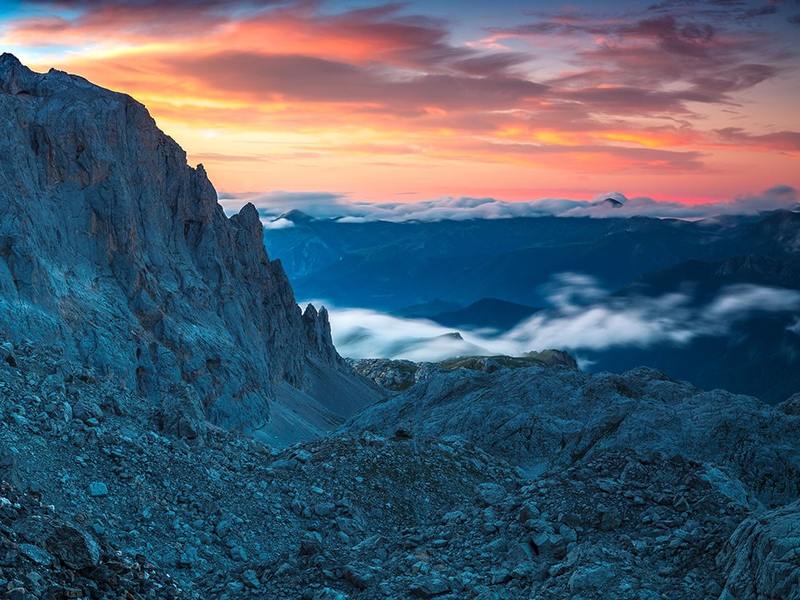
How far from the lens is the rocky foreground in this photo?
2103cm

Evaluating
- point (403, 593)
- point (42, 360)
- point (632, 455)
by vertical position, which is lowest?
point (403, 593)

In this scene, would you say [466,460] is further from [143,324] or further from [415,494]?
[143,324]

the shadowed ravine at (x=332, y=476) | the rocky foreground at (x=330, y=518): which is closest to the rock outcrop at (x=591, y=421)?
the shadowed ravine at (x=332, y=476)

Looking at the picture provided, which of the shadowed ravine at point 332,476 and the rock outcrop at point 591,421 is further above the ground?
the shadowed ravine at point 332,476

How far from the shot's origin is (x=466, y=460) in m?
47.2

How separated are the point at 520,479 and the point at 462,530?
2274 cm

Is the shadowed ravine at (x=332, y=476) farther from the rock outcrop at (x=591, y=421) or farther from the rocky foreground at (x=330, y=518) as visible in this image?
the rock outcrop at (x=591, y=421)

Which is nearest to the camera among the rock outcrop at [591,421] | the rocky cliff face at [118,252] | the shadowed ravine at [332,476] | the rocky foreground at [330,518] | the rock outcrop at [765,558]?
the rock outcrop at [765,558]

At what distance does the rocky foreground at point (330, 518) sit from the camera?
69.0 feet

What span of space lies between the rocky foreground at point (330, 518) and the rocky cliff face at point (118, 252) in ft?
77.9

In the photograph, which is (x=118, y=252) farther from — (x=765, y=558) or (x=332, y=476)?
(x=765, y=558)

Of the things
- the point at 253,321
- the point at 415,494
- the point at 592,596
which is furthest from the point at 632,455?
the point at 253,321

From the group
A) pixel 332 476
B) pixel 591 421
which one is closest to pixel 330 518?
pixel 332 476

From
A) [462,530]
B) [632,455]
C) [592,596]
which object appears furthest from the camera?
[632,455]
